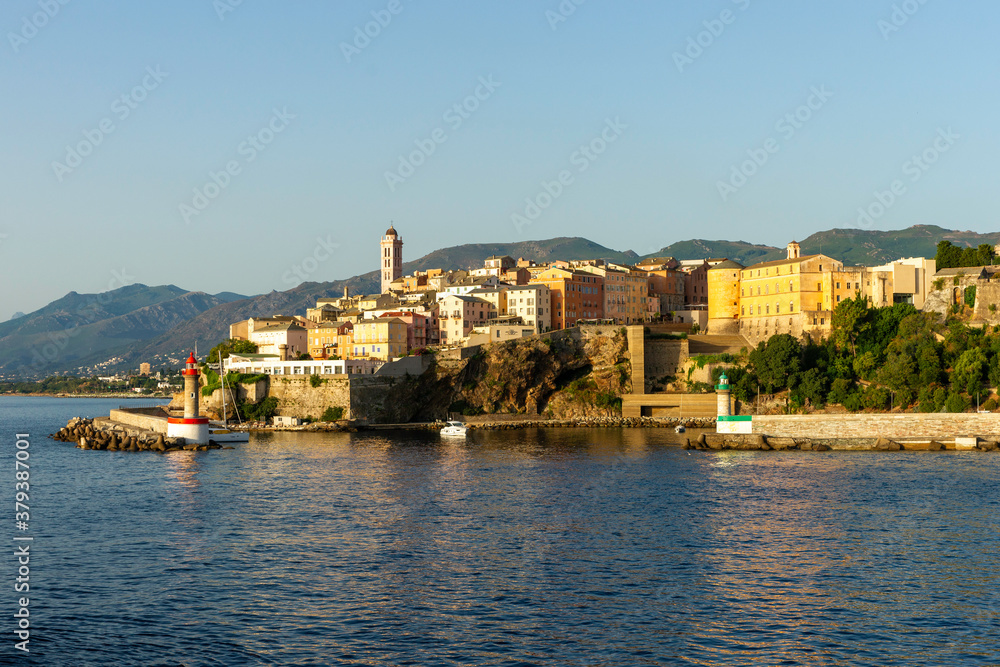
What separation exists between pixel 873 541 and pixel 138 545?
22.7 meters

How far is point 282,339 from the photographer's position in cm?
9662

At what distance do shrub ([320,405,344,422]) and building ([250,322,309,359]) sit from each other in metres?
19.7

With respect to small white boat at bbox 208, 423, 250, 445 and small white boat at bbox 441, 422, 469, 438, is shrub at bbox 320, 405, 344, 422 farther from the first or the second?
small white boat at bbox 208, 423, 250, 445

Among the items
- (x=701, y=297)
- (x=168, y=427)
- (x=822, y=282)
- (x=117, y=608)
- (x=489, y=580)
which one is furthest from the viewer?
(x=701, y=297)

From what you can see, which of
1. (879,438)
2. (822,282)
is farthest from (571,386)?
(879,438)

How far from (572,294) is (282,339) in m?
30.4

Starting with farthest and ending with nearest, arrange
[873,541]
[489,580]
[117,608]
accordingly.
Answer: [873,541] → [489,580] → [117,608]

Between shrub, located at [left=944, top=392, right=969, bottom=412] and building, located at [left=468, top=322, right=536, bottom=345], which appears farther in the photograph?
building, located at [left=468, top=322, right=536, bottom=345]

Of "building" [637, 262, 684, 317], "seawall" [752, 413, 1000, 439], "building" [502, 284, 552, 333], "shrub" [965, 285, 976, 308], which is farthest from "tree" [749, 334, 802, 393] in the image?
"building" [637, 262, 684, 317]

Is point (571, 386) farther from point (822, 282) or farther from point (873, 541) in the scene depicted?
point (873, 541)

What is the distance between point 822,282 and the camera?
266 ft

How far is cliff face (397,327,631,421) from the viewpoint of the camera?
7975 centimetres

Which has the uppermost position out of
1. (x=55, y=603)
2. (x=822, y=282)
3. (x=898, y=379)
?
(x=822, y=282)

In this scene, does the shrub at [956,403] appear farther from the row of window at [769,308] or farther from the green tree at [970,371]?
the row of window at [769,308]
